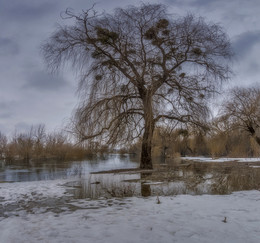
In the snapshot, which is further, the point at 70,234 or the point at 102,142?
the point at 102,142

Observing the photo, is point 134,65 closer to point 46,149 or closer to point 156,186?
point 156,186

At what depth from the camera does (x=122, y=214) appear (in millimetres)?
3543

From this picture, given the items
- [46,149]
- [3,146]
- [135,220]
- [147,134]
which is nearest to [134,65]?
[147,134]

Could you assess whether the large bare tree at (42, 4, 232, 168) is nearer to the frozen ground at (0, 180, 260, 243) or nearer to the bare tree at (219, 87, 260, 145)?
the frozen ground at (0, 180, 260, 243)

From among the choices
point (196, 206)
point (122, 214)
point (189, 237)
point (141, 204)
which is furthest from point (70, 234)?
point (196, 206)

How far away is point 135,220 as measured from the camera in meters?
3.20

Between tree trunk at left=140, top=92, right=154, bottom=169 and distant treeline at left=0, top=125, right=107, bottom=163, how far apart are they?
1.89 metres

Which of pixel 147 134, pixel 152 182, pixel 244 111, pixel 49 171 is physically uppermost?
pixel 244 111

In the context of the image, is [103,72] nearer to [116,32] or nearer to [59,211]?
[116,32]

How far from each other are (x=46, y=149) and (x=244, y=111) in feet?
85.4

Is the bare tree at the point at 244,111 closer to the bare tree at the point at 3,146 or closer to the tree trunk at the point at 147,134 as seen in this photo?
the tree trunk at the point at 147,134

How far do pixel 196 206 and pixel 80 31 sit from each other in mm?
8445

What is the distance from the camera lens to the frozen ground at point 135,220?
104 inches

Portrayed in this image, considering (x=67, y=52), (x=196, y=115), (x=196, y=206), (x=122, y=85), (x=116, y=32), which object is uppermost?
(x=116, y=32)
